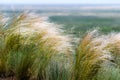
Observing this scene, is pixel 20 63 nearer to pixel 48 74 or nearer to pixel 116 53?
pixel 48 74

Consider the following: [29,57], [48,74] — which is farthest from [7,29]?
[48,74]

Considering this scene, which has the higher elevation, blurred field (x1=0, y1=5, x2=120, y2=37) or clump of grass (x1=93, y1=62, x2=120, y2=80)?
clump of grass (x1=93, y1=62, x2=120, y2=80)

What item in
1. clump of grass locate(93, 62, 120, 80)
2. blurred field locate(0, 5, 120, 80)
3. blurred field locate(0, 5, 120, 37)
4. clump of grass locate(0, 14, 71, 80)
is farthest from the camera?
blurred field locate(0, 5, 120, 37)

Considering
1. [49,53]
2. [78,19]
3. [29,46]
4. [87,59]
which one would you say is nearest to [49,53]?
[49,53]

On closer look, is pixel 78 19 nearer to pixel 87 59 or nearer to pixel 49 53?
pixel 49 53

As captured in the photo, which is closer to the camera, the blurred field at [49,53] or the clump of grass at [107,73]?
the clump of grass at [107,73]

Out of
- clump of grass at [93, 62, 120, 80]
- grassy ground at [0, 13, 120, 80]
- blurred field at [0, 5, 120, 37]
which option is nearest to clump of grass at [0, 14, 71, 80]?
grassy ground at [0, 13, 120, 80]

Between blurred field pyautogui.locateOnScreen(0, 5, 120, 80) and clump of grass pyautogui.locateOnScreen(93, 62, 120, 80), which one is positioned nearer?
clump of grass pyautogui.locateOnScreen(93, 62, 120, 80)

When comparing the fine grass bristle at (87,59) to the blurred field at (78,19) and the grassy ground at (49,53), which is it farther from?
the blurred field at (78,19)

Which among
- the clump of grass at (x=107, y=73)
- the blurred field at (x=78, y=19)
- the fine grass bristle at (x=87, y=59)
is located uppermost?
the fine grass bristle at (x=87, y=59)

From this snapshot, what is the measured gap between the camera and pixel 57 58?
5906 mm

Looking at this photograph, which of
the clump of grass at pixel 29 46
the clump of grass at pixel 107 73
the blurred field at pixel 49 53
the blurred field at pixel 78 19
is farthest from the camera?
the blurred field at pixel 78 19

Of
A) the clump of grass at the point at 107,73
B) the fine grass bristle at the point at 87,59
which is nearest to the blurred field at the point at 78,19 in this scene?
the fine grass bristle at the point at 87,59

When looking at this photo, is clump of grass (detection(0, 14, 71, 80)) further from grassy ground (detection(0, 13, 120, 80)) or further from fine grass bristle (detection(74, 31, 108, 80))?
fine grass bristle (detection(74, 31, 108, 80))
